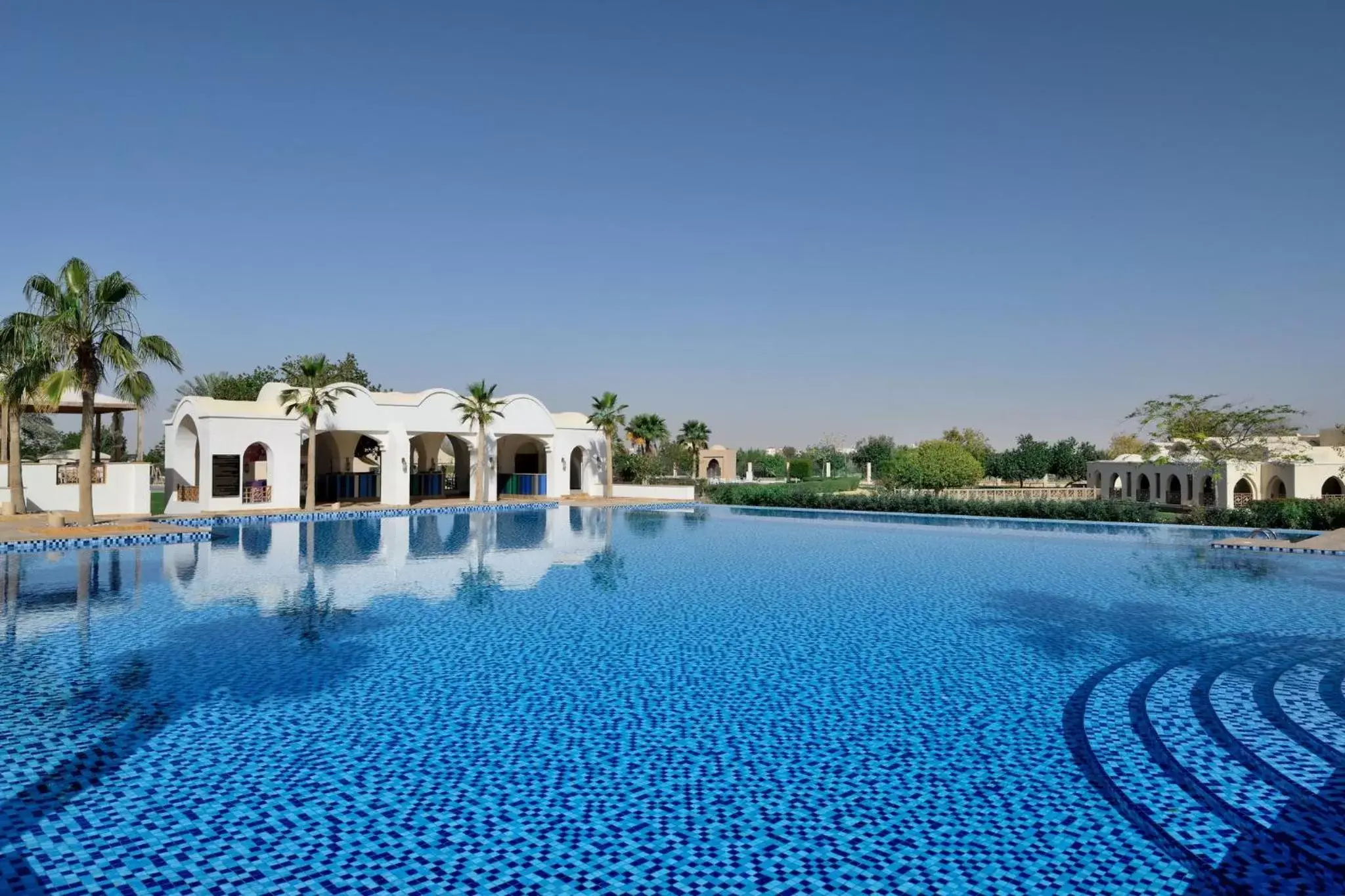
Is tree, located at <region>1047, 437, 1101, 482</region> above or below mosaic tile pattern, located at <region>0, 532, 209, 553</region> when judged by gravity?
above

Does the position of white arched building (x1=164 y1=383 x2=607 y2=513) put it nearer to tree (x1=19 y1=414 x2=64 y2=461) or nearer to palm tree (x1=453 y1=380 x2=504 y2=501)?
palm tree (x1=453 y1=380 x2=504 y2=501)

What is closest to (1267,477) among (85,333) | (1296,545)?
(1296,545)

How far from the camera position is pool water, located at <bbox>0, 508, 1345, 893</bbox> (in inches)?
169

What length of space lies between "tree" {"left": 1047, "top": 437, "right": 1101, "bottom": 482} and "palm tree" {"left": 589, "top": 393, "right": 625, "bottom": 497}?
3636cm

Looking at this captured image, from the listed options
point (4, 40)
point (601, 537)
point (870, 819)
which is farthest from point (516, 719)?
point (4, 40)

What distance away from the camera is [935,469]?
39844 mm

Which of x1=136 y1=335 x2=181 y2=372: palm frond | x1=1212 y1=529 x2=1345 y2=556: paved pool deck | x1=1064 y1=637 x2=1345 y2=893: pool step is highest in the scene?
x1=136 y1=335 x2=181 y2=372: palm frond

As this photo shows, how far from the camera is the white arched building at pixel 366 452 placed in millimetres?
25078

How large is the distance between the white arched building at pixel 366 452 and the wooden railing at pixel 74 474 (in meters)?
2.44

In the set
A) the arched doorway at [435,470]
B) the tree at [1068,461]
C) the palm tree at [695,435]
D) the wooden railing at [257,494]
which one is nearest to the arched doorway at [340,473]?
the arched doorway at [435,470]

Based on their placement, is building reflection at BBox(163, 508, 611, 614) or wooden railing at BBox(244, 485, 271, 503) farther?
wooden railing at BBox(244, 485, 271, 503)

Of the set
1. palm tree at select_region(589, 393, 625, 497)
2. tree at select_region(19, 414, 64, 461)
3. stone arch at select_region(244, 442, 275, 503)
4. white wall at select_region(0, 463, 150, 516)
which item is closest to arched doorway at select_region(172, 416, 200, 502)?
stone arch at select_region(244, 442, 275, 503)

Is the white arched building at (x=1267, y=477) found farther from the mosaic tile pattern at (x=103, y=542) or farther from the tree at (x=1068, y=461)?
the mosaic tile pattern at (x=103, y=542)

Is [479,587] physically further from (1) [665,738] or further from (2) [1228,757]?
(2) [1228,757]
